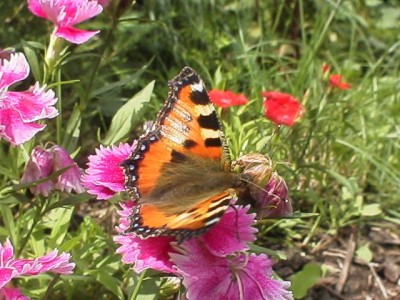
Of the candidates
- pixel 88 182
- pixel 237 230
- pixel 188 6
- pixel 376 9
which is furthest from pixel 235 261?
pixel 376 9

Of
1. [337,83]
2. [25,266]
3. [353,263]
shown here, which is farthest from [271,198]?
[337,83]

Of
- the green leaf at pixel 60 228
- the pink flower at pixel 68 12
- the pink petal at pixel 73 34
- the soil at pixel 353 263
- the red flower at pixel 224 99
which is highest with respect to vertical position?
the pink flower at pixel 68 12

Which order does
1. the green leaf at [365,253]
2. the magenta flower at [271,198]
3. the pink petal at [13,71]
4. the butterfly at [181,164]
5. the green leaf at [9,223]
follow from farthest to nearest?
the green leaf at [365,253] → the green leaf at [9,223] → the pink petal at [13,71] → the magenta flower at [271,198] → the butterfly at [181,164]

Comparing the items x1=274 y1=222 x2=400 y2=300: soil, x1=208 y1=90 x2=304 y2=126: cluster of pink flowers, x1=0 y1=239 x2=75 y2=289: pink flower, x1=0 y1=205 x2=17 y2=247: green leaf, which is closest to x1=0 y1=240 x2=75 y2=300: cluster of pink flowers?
x1=0 y1=239 x2=75 y2=289: pink flower

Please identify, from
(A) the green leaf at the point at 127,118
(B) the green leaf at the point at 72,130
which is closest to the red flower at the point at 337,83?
(A) the green leaf at the point at 127,118

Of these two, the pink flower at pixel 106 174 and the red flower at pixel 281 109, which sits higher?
the pink flower at pixel 106 174

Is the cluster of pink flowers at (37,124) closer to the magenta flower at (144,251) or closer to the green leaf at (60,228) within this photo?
the magenta flower at (144,251)
